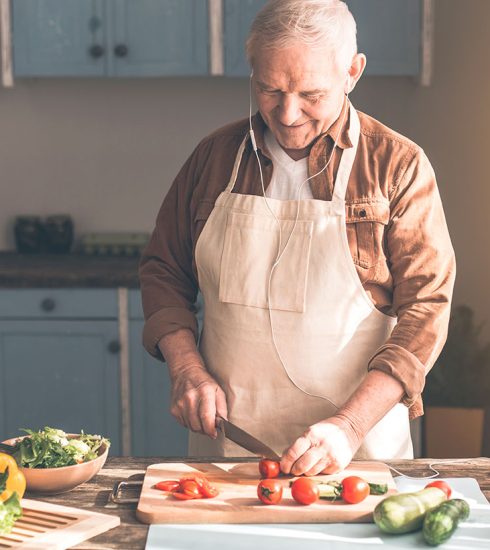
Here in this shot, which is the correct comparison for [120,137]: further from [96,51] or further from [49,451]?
[49,451]

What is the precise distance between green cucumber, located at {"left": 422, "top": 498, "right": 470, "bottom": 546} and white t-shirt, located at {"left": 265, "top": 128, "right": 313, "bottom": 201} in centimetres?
77

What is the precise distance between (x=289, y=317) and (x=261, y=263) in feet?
0.43

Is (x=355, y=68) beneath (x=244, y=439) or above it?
above

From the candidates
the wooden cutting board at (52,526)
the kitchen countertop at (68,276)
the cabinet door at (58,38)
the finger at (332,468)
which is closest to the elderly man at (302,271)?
the finger at (332,468)

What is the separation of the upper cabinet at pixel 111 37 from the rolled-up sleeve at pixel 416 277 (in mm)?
1846

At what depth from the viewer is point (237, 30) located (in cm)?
356

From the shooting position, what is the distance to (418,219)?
1.91 meters

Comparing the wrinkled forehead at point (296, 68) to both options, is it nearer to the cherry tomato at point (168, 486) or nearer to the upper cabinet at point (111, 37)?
the cherry tomato at point (168, 486)

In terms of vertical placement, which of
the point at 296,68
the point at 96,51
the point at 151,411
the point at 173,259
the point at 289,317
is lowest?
the point at 151,411

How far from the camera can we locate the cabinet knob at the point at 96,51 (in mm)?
3602

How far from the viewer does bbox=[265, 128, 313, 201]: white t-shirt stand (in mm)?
2008

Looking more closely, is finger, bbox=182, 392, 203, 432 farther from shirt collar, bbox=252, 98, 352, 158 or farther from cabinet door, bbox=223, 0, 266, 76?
cabinet door, bbox=223, 0, 266, 76

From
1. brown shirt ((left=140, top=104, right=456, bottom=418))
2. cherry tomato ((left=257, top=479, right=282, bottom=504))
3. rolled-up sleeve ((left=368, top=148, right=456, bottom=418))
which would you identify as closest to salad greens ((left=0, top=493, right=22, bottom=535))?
cherry tomato ((left=257, top=479, right=282, bottom=504))

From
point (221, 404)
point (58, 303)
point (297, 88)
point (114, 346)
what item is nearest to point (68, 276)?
point (58, 303)
